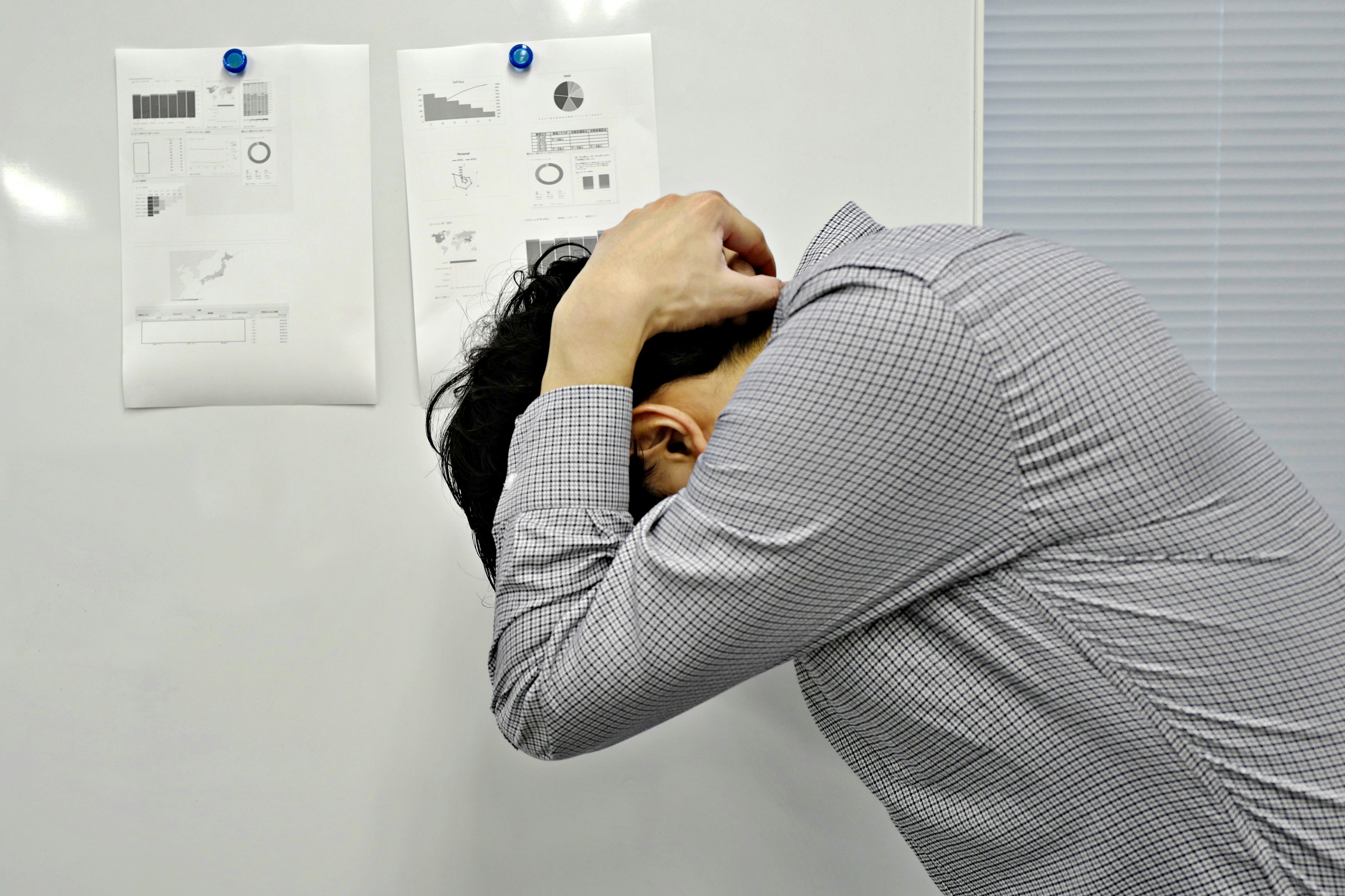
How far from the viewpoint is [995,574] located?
0.48m

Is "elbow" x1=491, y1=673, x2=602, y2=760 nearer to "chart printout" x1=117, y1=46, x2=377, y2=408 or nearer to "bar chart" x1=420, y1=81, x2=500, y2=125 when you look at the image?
"chart printout" x1=117, y1=46, x2=377, y2=408

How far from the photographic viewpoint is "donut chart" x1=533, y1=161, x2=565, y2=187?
91 cm

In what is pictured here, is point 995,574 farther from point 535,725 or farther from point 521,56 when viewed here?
point 521,56

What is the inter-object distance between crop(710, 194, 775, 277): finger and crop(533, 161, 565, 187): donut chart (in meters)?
0.31

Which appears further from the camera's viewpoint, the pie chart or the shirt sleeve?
the pie chart

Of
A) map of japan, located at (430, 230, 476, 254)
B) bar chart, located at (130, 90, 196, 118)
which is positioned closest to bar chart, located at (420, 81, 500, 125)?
map of japan, located at (430, 230, 476, 254)

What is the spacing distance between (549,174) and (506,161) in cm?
5

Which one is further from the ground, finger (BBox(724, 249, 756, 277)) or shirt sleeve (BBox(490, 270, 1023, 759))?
finger (BBox(724, 249, 756, 277))

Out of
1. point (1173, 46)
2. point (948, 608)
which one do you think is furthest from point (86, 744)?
point (1173, 46)

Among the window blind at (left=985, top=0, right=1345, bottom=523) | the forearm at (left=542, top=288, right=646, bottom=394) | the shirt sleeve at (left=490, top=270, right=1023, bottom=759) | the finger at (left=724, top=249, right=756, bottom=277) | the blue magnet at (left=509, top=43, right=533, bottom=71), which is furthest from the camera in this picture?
the window blind at (left=985, top=0, right=1345, bottom=523)

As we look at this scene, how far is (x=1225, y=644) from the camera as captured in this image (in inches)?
18.2

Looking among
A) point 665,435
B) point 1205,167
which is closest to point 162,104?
point 665,435

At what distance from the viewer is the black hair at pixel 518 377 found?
0.62 metres

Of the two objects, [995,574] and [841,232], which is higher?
[841,232]
